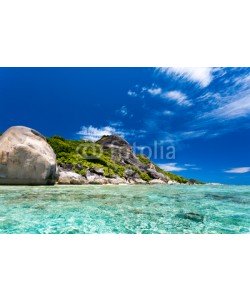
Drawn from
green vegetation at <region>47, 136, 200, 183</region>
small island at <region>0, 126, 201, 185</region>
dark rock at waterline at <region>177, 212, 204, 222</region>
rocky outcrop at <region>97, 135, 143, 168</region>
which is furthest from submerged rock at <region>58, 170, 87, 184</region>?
→ rocky outcrop at <region>97, 135, 143, 168</region>

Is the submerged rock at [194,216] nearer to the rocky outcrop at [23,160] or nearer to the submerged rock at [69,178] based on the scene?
the rocky outcrop at [23,160]

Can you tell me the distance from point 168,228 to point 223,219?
230 centimetres

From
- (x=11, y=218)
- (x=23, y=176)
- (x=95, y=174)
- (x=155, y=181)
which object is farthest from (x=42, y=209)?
(x=155, y=181)

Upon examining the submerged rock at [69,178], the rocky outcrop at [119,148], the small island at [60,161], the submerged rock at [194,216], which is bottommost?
the submerged rock at [194,216]

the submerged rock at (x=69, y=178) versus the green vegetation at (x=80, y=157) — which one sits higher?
the green vegetation at (x=80, y=157)

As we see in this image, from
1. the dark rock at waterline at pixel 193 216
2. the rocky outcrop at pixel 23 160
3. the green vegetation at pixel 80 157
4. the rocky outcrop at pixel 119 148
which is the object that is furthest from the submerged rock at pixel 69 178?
the rocky outcrop at pixel 119 148

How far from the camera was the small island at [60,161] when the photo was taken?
19688 mm

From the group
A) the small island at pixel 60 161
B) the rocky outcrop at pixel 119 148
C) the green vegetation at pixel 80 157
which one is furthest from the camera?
the rocky outcrop at pixel 119 148

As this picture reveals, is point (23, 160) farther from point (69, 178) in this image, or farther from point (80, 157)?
point (80, 157)

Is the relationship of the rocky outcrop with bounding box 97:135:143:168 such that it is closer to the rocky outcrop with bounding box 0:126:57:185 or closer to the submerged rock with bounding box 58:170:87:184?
the submerged rock with bounding box 58:170:87:184

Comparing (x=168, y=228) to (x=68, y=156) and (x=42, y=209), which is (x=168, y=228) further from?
(x=68, y=156)

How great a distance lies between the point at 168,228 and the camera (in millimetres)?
6684

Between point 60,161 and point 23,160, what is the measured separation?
9.66m

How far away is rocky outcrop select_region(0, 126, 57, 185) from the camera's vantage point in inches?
767
